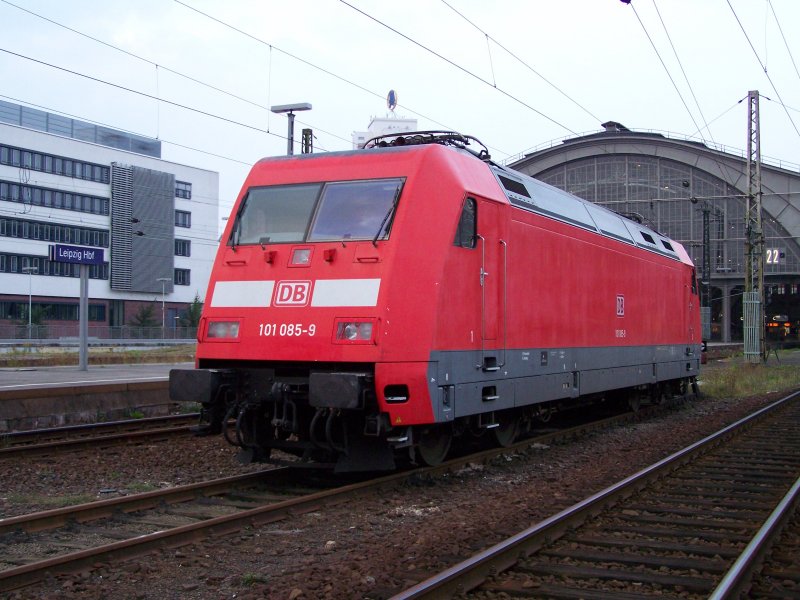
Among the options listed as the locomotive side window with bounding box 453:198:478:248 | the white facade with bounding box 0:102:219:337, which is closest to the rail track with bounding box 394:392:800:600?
the locomotive side window with bounding box 453:198:478:248

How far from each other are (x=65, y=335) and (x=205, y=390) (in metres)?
41.8

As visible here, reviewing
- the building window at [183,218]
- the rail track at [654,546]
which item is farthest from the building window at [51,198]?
the rail track at [654,546]

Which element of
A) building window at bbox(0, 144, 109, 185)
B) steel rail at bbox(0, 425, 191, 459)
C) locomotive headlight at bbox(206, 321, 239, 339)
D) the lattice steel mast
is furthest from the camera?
building window at bbox(0, 144, 109, 185)

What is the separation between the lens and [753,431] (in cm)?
1459

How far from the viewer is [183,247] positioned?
6650 centimetres

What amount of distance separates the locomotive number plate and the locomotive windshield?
100 cm

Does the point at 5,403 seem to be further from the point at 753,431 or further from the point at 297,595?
the point at 753,431

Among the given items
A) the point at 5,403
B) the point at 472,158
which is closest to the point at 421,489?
the point at 472,158

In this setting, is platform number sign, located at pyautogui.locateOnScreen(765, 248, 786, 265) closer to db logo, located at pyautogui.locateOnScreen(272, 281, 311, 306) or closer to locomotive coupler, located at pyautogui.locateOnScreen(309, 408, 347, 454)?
db logo, located at pyautogui.locateOnScreen(272, 281, 311, 306)

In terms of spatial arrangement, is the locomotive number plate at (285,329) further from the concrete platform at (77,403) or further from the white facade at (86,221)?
the white facade at (86,221)

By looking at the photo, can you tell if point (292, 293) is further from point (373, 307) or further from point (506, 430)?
point (506, 430)

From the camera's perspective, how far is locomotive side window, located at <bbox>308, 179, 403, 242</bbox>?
28.7 ft

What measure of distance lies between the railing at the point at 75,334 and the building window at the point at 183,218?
42.5 feet

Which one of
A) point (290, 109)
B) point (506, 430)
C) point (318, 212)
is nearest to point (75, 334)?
point (290, 109)
